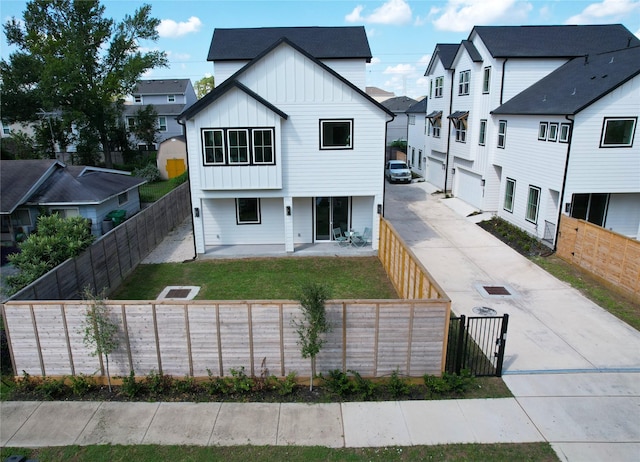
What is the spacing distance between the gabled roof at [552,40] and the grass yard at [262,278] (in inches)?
558

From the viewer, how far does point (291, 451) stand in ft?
23.6

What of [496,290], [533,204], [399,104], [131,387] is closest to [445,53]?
[533,204]

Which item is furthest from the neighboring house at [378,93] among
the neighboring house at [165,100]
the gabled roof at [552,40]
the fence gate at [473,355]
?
the fence gate at [473,355]

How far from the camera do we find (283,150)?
16.7 meters

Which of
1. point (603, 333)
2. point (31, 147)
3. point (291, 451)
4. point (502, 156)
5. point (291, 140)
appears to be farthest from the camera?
point (31, 147)

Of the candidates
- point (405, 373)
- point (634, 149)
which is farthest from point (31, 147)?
point (634, 149)

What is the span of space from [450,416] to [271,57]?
13.2m

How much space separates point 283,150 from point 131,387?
10508 millimetres

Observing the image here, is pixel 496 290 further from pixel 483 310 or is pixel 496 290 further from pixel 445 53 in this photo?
pixel 445 53

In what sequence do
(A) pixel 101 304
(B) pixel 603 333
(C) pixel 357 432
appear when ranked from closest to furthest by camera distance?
(C) pixel 357 432 < (A) pixel 101 304 < (B) pixel 603 333

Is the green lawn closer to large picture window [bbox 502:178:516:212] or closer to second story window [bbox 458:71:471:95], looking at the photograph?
large picture window [bbox 502:178:516:212]

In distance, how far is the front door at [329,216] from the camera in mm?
18562

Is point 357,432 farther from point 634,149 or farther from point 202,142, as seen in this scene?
point 634,149

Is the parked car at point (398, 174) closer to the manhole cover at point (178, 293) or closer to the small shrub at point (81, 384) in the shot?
the manhole cover at point (178, 293)
